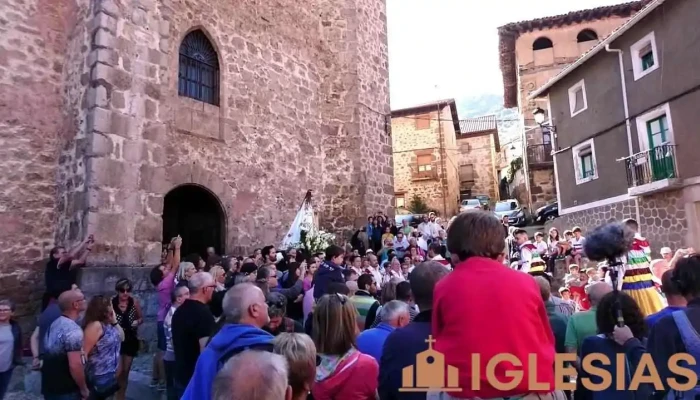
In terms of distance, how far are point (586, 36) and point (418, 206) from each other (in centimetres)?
1226

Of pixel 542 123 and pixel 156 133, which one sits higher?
pixel 542 123

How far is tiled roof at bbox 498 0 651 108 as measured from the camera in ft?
68.4

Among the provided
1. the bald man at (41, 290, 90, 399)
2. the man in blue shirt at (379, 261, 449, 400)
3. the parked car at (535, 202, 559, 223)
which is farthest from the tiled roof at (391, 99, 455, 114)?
the man in blue shirt at (379, 261, 449, 400)

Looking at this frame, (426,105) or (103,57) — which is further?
(426,105)

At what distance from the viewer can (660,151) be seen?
12688mm

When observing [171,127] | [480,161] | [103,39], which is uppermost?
[480,161]

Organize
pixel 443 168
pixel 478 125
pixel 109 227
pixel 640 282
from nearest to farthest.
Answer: pixel 640 282 → pixel 109 227 → pixel 443 168 → pixel 478 125

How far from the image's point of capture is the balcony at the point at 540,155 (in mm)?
21906

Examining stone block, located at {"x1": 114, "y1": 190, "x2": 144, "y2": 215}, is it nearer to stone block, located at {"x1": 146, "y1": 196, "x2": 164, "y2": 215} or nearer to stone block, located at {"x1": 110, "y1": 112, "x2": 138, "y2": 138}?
stone block, located at {"x1": 146, "y1": 196, "x2": 164, "y2": 215}

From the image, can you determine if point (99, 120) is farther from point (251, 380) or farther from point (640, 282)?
point (640, 282)

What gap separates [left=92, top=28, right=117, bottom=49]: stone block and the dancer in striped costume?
24.9 ft

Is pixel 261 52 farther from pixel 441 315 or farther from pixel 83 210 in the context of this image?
pixel 441 315

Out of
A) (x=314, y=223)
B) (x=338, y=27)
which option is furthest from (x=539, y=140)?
(x=314, y=223)

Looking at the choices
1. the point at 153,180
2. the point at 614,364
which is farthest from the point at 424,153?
the point at 614,364
